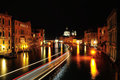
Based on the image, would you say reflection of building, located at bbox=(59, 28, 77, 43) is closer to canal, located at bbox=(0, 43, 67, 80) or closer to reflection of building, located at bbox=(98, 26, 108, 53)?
reflection of building, located at bbox=(98, 26, 108, 53)

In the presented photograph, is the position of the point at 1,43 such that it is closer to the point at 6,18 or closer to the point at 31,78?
the point at 6,18

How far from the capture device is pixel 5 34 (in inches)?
1251

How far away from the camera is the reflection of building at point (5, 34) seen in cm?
3031

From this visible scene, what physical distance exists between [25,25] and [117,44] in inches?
1542

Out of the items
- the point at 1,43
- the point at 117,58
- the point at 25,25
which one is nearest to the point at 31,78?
the point at 117,58

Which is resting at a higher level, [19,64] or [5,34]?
[5,34]

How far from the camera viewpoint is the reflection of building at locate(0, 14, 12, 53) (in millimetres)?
30312

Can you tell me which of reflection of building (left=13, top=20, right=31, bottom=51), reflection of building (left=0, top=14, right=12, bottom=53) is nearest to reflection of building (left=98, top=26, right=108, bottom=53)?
reflection of building (left=13, top=20, right=31, bottom=51)

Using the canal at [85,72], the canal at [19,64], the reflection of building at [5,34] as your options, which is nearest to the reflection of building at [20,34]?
the reflection of building at [5,34]

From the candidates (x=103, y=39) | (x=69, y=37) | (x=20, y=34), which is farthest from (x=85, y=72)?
(x=69, y=37)

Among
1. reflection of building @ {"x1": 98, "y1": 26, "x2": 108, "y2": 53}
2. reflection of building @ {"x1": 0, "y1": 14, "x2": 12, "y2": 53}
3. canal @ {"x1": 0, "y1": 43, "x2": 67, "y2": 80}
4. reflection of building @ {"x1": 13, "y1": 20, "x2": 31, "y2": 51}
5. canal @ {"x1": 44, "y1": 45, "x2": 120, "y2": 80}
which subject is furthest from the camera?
reflection of building @ {"x1": 13, "y1": 20, "x2": 31, "y2": 51}

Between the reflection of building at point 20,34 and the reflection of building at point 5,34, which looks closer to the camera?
the reflection of building at point 5,34

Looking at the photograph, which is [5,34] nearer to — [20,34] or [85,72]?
[20,34]

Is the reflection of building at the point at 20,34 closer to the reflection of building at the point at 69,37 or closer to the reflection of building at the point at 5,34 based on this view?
the reflection of building at the point at 5,34
